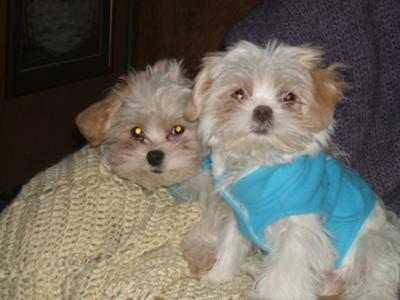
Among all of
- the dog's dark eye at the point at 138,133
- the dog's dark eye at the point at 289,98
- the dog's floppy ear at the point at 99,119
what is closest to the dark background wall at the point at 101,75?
the dog's floppy ear at the point at 99,119

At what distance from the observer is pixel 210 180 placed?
2.61m

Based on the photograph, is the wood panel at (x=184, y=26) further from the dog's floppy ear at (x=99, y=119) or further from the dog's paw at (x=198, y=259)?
the dog's paw at (x=198, y=259)

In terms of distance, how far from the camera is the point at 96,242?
2369mm

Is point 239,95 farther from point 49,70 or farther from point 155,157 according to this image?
point 49,70

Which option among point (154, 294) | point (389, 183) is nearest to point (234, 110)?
point (154, 294)

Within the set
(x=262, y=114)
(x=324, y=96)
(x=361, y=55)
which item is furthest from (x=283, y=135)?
(x=361, y=55)

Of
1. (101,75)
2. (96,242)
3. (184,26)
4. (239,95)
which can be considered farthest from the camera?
(101,75)

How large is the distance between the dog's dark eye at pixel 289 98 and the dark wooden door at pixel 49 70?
287 cm

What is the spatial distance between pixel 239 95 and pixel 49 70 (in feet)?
10.2

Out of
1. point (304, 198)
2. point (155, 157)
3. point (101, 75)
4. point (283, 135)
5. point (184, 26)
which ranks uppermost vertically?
point (283, 135)

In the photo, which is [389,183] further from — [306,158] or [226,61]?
[226,61]

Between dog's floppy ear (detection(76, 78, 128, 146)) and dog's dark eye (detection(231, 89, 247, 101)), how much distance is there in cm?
72

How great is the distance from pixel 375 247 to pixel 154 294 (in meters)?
0.85

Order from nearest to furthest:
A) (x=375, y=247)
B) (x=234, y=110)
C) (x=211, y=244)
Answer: (x=234, y=110), (x=375, y=247), (x=211, y=244)
